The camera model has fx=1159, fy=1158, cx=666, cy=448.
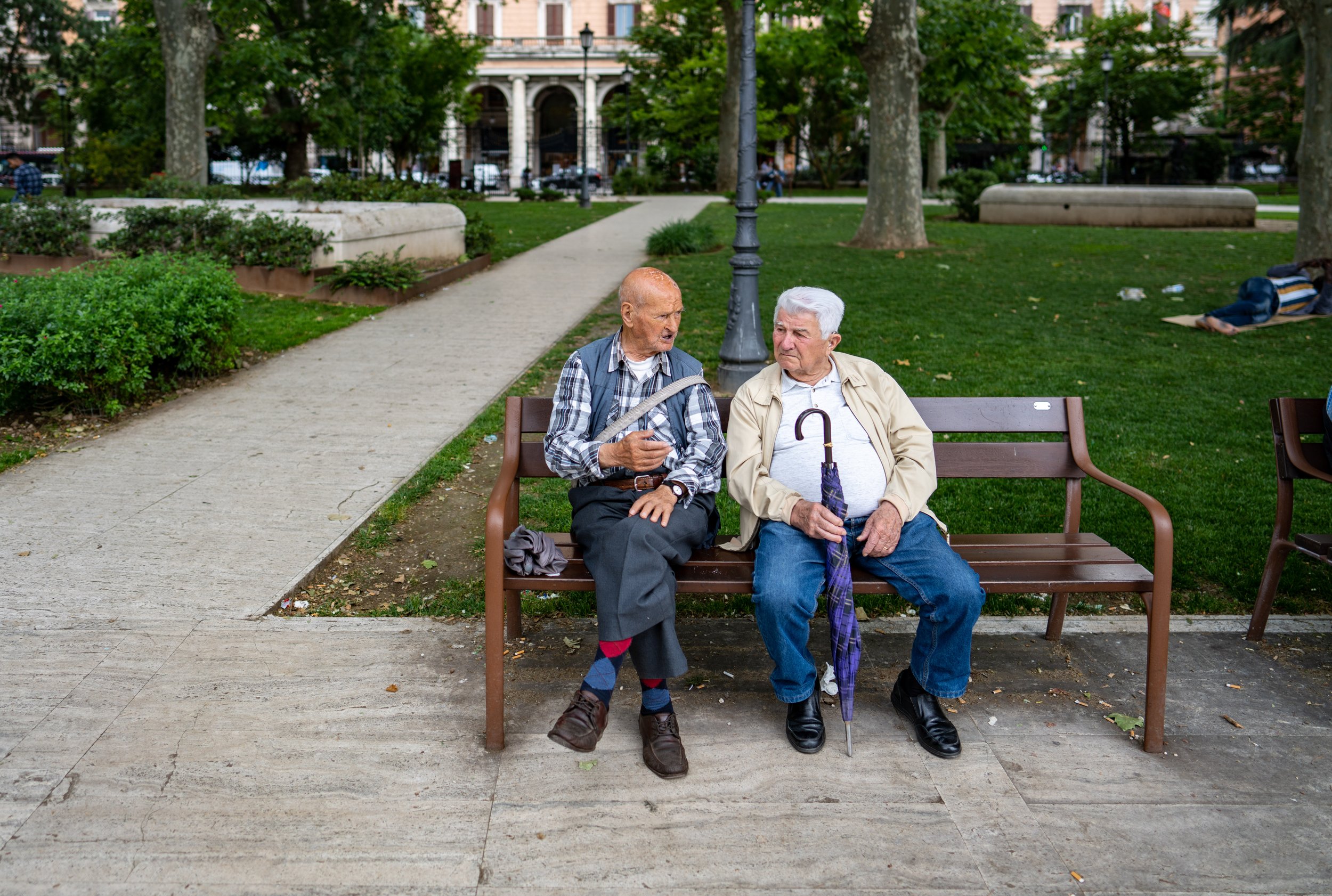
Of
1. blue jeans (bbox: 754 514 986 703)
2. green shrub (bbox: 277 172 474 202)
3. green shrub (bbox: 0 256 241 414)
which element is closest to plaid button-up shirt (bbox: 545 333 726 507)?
blue jeans (bbox: 754 514 986 703)

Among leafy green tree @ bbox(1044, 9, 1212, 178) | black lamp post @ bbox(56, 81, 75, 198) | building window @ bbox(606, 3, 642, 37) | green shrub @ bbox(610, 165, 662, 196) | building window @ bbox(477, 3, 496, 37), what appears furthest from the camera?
building window @ bbox(606, 3, 642, 37)

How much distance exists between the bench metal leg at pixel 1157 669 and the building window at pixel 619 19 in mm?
70409

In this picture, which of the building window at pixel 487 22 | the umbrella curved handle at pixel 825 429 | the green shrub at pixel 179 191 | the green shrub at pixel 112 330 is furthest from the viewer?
the building window at pixel 487 22

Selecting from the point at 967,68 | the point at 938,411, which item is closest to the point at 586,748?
the point at 938,411

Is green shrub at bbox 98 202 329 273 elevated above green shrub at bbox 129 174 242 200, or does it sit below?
below

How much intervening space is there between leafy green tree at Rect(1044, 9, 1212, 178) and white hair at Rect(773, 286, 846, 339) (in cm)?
4913

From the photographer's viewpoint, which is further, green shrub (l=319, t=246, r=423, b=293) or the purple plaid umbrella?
green shrub (l=319, t=246, r=423, b=293)

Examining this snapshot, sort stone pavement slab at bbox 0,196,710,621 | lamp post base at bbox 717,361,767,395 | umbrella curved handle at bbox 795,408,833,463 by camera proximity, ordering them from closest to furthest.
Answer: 1. umbrella curved handle at bbox 795,408,833,463
2. stone pavement slab at bbox 0,196,710,621
3. lamp post base at bbox 717,361,767,395

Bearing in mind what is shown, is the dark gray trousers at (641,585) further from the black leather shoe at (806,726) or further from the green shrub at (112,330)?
the green shrub at (112,330)

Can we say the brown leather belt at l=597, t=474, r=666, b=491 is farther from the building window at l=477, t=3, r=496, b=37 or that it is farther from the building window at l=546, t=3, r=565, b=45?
the building window at l=546, t=3, r=565, b=45

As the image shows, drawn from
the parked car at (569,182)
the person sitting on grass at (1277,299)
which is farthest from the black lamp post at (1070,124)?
the person sitting on grass at (1277,299)

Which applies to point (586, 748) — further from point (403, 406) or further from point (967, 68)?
point (967, 68)

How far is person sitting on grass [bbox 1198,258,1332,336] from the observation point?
10.9 meters

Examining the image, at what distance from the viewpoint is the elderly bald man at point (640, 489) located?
138 inches
